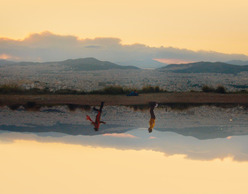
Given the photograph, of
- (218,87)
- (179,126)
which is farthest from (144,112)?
(218,87)

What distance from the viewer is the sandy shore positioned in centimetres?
1473

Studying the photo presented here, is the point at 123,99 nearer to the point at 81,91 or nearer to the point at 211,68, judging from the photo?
the point at 81,91

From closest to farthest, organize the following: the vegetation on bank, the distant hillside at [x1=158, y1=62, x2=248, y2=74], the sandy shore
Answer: the sandy shore
the vegetation on bank
the distant hillside at [x1=158, y1=62, x2=248, y2=74]

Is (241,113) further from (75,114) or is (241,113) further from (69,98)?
(69,98)

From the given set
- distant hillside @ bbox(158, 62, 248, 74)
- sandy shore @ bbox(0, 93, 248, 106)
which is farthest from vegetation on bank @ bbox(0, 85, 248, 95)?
distant hillside @ bbox(158, 62, 248, 74)

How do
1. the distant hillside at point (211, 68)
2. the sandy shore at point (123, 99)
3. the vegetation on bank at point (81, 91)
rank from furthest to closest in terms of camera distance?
the distant hillside at point (211, 68)
the vegetation on bank at point (81, 91)
the sandy shore at point (123, 99)

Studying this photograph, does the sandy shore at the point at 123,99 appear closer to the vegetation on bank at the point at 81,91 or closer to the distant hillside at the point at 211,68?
the vegetation on bank at the point at 81,91

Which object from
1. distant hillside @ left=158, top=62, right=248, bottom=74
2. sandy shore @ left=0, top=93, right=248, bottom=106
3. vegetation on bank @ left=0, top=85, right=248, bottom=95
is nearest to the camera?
sandy shore @ left=0, top=93, right=248, bottom=106

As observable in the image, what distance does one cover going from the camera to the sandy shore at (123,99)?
14734mm

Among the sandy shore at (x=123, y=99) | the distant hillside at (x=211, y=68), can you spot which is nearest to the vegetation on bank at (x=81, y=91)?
the sandy shore at (x=123, y=99)

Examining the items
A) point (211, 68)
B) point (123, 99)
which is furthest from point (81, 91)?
point (211, 68)

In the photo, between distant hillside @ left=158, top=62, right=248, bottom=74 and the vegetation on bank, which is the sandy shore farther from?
distant hillside @ left=158, top=62, right=248, bottom=74

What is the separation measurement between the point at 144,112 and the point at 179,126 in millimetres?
2206

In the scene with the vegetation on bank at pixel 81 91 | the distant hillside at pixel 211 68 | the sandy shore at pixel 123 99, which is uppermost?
the distant hillside at pixel 211 68
